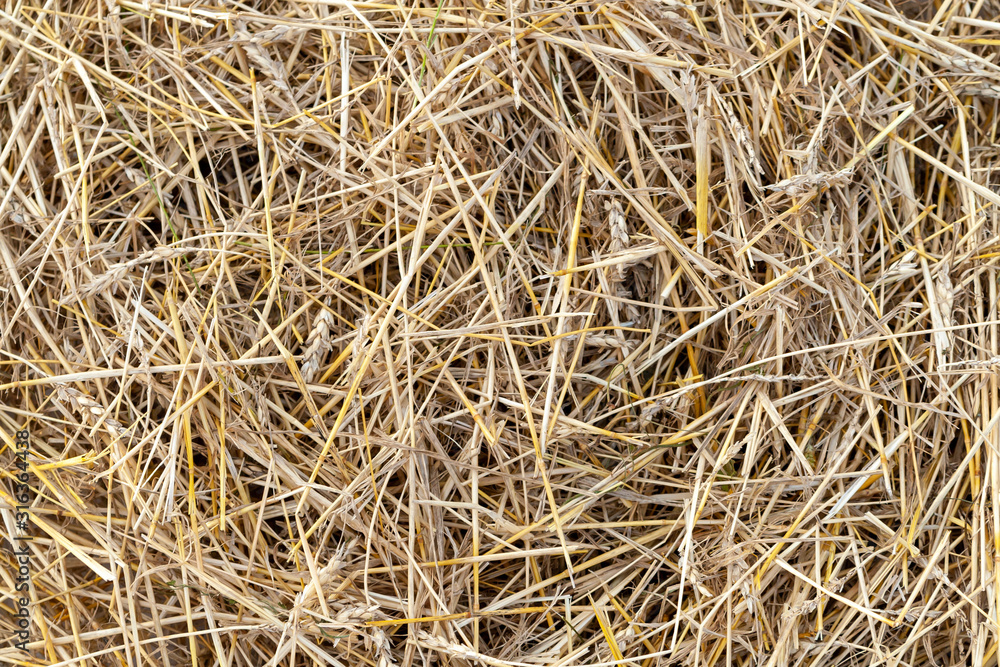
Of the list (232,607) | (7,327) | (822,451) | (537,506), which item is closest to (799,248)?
(822,451)

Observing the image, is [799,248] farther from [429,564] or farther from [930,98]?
[429,564]

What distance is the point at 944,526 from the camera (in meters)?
1.32

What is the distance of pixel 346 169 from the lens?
4.39ft

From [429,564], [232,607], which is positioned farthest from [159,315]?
[429,564]

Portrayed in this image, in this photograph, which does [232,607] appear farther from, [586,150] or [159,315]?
[586,150]

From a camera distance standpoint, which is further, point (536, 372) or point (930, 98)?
point (930, 98)

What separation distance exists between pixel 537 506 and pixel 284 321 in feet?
1.89

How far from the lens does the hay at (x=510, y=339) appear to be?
1.28m

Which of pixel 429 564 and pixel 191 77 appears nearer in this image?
pixel 429 564

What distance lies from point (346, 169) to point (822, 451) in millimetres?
1025

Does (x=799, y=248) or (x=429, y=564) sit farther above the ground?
(x=799, y=248)

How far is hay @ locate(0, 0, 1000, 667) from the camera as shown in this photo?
4.19 feet

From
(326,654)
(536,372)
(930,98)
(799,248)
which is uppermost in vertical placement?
(930,98)

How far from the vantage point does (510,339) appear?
1.27m
